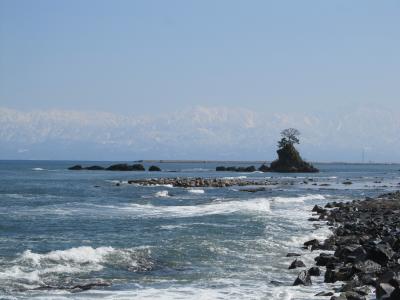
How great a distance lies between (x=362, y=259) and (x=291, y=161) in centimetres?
11856

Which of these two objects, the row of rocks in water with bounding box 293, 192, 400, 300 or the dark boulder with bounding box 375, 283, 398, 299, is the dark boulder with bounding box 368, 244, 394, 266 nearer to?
the row of rocks in water with bounding box 293, 192, 400, 300

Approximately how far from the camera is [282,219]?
113 feet

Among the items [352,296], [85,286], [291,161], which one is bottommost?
[85,286]

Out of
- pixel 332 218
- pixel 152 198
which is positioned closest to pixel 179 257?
pixel 332 218

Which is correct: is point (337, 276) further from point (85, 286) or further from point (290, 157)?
point (290, 157)

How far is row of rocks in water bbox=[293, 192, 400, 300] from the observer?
14.7 m

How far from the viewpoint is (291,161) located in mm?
136250

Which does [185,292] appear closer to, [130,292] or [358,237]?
[130,292]

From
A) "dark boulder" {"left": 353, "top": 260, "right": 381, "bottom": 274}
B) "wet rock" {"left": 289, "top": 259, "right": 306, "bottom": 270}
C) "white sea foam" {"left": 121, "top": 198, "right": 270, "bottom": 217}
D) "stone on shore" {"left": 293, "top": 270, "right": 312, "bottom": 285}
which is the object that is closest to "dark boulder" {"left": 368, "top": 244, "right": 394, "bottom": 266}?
"dark boulder" {"left": 353, "top": 260, "right": 381, "bottom": 274}

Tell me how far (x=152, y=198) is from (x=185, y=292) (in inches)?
1441

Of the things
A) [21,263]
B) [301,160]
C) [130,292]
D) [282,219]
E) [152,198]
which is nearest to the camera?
[130,292]

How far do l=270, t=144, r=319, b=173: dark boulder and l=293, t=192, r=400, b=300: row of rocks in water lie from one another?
332 feet

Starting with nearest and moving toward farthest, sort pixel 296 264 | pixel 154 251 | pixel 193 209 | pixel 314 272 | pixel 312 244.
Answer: pixel 314 272 → pixel 296 264 → pixel 154 251 → pixel 312 244 → pixel 193 209

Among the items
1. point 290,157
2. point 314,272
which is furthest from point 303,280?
point 290,157
